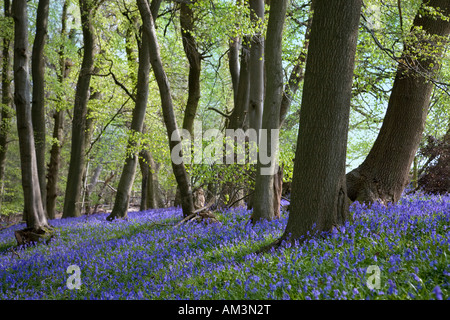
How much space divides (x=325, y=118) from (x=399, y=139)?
3.16m

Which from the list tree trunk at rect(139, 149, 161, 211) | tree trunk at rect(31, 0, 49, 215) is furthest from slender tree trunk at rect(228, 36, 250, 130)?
tree trunk at rect(139, 149, 161, 211)

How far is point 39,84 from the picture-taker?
571 inches

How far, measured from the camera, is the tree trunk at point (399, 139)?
23.1 ft

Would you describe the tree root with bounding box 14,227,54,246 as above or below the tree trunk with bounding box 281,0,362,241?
below

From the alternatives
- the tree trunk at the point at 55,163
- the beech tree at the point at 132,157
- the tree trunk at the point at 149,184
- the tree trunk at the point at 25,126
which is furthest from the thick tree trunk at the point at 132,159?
the tree trunk at the point at 149,184

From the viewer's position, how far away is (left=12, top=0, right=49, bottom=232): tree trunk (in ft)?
32.5

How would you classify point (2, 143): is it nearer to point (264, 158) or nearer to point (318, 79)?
point (264, 158)

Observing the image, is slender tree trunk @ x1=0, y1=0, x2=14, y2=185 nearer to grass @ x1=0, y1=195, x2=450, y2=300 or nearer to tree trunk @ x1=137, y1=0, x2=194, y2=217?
tree trunk @ x1=137, y1=0, x2=194, y2=217

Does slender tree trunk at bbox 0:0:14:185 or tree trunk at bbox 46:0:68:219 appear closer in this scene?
slender tree trunk at bbox 0:0:14:185

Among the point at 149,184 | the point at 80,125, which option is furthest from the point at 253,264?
the point at 149,184

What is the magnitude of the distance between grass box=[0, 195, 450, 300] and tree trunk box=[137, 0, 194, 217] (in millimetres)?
1212

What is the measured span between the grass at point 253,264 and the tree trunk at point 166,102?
1212mm
